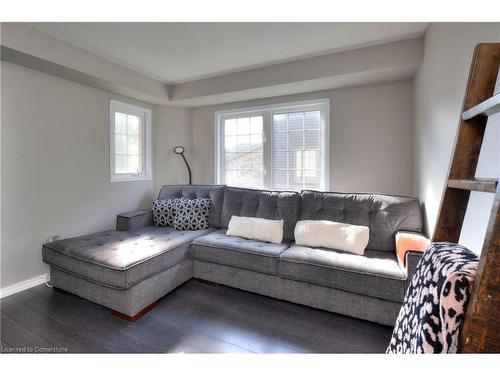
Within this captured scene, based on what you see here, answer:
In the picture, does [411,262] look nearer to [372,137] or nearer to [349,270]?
[349,270]

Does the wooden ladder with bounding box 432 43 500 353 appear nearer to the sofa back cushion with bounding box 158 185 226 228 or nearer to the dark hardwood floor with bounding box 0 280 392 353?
the dark hardwood floor with bounding box 0 280 392 353

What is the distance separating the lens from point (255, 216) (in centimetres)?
270

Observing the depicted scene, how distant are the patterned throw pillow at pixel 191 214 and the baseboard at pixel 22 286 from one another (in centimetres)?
141

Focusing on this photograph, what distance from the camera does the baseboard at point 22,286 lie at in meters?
2.12

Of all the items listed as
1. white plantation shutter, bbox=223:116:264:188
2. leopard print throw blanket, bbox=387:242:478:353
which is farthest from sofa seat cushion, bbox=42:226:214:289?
leopard print throw blanket, bbox=387:242:478:353

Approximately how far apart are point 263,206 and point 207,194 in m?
0.85

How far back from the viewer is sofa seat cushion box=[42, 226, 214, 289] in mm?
1775

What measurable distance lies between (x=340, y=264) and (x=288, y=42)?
6.92ft

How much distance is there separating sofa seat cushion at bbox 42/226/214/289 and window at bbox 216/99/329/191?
141 cm

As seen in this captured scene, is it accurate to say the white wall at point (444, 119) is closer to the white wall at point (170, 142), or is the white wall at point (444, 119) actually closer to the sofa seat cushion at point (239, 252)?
the sofa seat cushion at point (239, 252)

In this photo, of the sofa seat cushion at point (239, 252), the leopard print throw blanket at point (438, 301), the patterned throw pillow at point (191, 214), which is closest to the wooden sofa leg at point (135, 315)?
the sofa seat cushion at point (239, 252)

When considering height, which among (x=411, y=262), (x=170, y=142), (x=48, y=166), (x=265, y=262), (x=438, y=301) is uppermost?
(x=170, y=142)

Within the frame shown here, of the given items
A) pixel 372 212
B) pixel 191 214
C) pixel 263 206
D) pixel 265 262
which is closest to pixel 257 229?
pixel 263 206

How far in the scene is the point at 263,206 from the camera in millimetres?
2691
